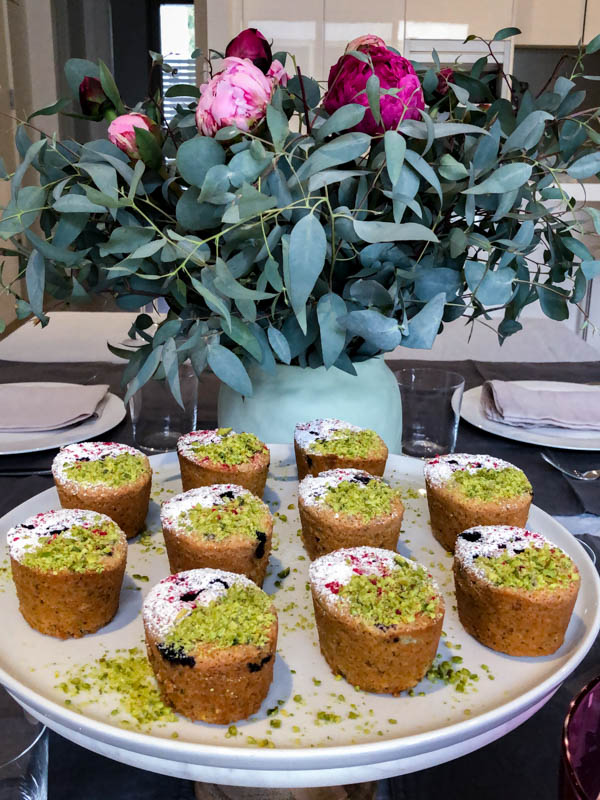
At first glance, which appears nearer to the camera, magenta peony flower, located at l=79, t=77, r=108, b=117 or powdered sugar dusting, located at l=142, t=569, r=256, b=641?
powdered sugar dusting, located at l=142, t=569, r=256, b=641

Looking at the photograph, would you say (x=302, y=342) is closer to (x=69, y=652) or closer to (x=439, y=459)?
(x=439, y=459)

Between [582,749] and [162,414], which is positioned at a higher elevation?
[582,749]

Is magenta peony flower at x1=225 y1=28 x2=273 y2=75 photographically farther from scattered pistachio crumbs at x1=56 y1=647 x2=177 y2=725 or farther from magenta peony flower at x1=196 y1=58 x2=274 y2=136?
scattered pistachio crumbs at x1=56 y1=647 x2=177 y2=725

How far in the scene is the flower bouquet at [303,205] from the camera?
29.3 inches

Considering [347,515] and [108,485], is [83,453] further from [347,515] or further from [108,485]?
[347,515]

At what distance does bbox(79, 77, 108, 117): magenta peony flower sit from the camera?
2.97 feet

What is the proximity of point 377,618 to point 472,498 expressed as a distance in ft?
0.84

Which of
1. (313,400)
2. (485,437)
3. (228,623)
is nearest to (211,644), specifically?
(228,623)

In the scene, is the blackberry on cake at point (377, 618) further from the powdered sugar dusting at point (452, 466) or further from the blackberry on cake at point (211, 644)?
the powdered sugar dusting at point (452, 466)

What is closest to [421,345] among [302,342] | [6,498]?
[302,342]

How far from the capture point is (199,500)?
2.76 ft

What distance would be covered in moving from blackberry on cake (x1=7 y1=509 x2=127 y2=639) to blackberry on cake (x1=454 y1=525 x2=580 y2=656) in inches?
13.3

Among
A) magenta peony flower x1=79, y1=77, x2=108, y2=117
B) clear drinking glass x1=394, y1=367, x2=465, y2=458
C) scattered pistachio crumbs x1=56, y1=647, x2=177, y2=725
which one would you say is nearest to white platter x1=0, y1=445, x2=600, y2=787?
scattered pistachio crumbs x1=56, y1=647, x2=177, y2=725

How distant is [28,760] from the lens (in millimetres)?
614
